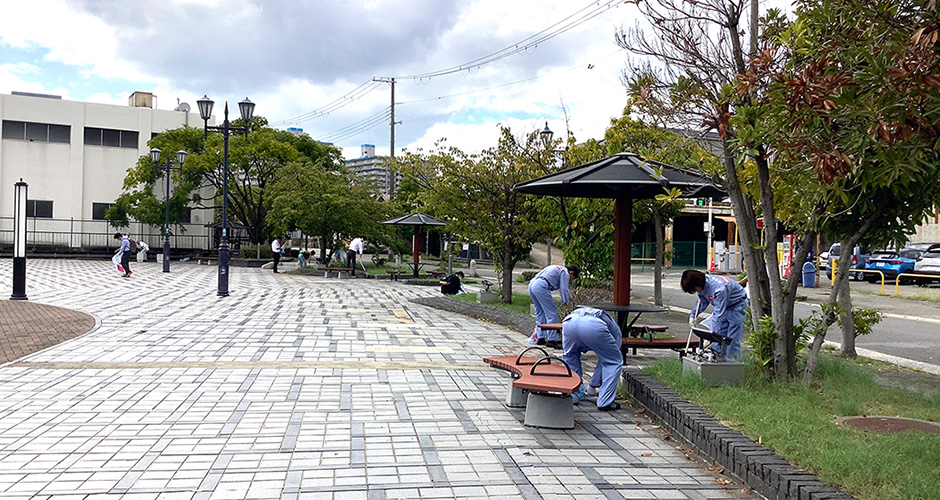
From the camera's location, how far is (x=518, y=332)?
12.9 meters

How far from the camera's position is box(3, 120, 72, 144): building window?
1639 inches

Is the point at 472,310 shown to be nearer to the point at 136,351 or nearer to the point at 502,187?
the point at 502,187

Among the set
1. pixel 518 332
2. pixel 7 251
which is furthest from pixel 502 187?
pixel 7 251

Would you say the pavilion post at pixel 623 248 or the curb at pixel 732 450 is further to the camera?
the pavilion post at pixel 623 248

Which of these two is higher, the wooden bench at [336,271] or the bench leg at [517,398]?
the wooden bench at [336,271]

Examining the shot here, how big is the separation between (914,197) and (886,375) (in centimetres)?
322

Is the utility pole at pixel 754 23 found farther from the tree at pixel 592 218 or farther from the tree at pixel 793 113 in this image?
the tree at pixel 592 218

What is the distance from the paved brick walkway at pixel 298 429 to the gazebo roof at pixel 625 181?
2.43 meters

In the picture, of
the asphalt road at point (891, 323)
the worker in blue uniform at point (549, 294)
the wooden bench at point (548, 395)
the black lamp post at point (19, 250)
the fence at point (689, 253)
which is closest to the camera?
the wooden bench at point (548, 395)

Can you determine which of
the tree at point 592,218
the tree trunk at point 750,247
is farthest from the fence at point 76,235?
the tree trunk at point 750,247

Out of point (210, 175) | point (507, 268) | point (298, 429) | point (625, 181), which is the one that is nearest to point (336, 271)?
point (507, 268)

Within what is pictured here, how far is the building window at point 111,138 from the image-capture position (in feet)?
141

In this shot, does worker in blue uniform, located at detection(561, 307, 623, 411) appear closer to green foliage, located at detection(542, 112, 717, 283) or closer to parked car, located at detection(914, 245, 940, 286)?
green foliage, located at detection(542, 112, 717, 283)

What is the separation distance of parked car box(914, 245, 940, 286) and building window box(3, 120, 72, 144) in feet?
140
